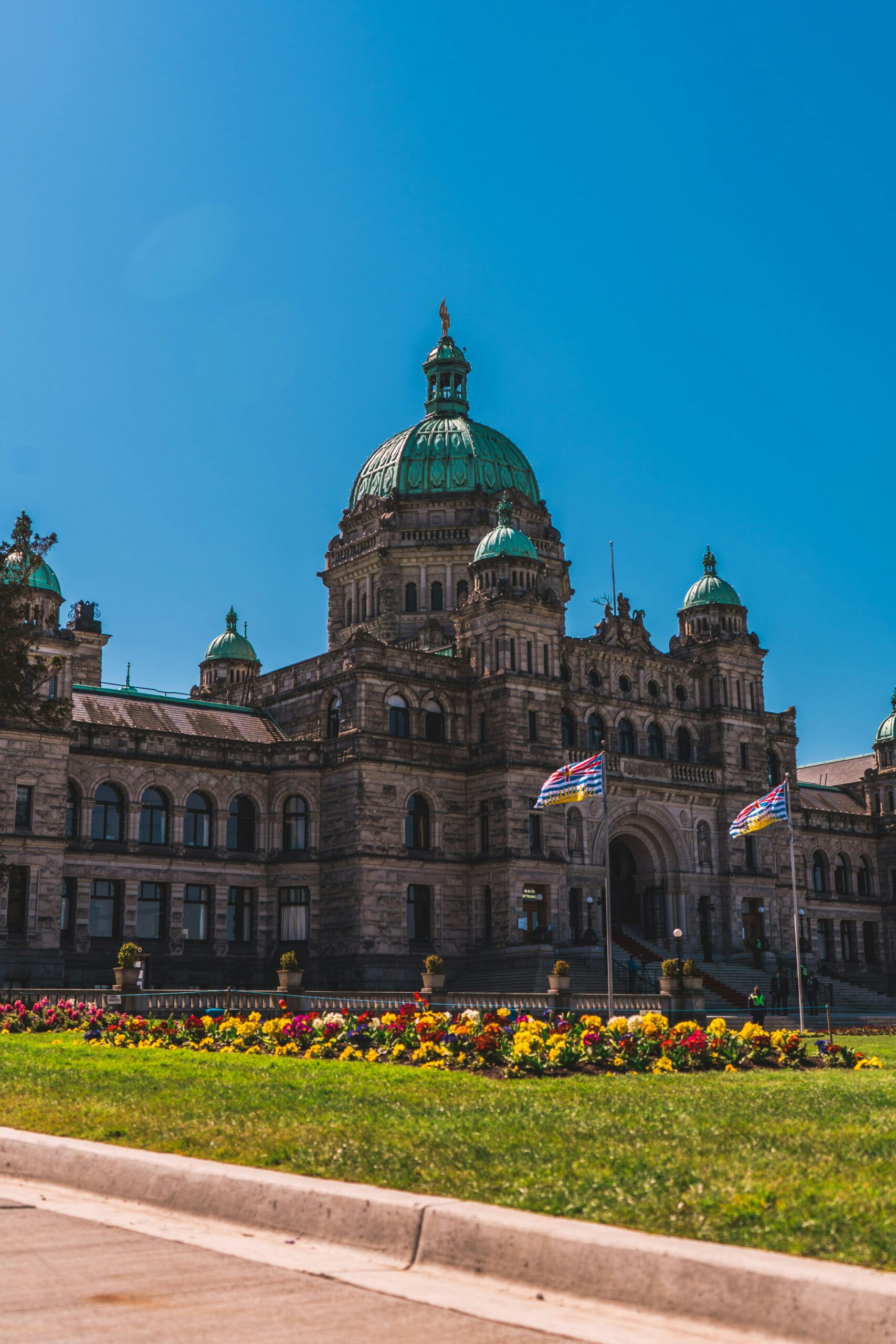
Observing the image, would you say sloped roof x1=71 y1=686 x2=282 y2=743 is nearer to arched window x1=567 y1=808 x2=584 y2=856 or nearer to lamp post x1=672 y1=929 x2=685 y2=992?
arched window x1=567 y1=808 x2=584 y2=856

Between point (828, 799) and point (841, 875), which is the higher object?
point (828, 799)

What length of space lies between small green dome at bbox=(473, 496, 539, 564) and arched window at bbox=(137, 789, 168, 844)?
57.3ft

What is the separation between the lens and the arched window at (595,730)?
209 ft

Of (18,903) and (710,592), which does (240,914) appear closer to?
(18,903)

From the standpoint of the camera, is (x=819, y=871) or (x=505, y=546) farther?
(x=819, y=871)

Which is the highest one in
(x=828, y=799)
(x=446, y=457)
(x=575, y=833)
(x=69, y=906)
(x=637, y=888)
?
(x=446, y=457)

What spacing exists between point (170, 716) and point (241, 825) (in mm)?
5948

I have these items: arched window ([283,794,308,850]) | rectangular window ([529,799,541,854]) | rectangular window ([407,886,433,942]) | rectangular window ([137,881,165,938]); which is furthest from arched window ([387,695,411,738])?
rectangular window ([137,881,165,938])

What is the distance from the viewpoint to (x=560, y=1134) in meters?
12.2

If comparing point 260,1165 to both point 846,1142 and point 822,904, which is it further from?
point 822,904

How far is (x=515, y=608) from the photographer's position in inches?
2368

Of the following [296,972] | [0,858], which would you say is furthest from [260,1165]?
[0,858]

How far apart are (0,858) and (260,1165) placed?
32.8 meters

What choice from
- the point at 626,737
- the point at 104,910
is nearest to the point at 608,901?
the point at 104,910
